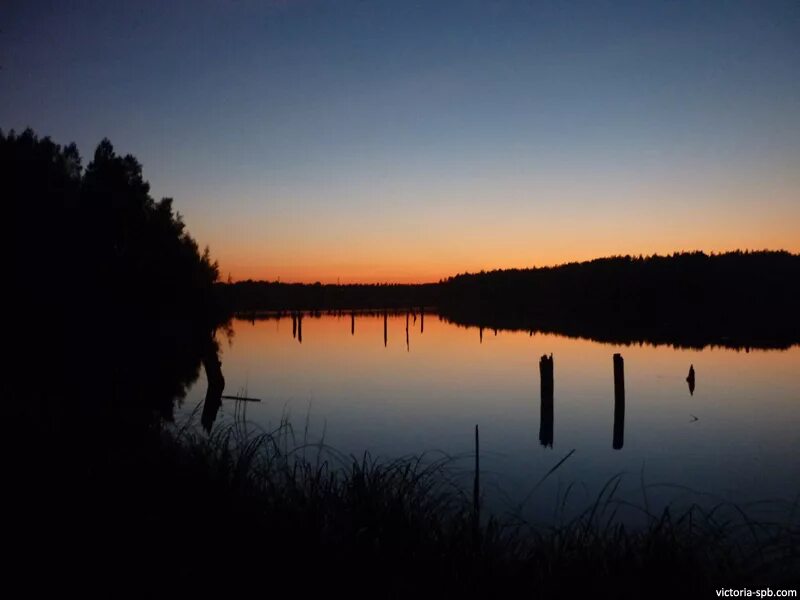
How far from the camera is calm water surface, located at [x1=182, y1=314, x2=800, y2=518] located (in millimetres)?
16141

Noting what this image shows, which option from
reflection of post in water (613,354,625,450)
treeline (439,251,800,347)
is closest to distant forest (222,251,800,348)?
treeline (439,251,800,347)

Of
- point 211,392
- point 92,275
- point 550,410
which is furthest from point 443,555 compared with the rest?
point 92,275

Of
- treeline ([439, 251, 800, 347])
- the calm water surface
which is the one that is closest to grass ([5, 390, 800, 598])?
the calm water surface

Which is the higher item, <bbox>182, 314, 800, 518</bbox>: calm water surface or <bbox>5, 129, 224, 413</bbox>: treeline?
<bbox>5, 129, 224, 413</bbox>: treeline

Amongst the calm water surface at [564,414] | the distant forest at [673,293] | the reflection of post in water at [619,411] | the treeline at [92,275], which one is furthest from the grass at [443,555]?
the distant forest at [673,293]

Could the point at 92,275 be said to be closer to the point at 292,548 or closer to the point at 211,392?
the point at 211,392

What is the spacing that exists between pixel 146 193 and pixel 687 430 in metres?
54.2

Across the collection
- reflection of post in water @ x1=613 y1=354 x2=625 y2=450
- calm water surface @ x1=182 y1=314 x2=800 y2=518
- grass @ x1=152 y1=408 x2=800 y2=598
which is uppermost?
grass @ x1=152 y1=408 x2=800 y2=598

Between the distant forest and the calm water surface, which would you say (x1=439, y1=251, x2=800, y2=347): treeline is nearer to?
the distant forest

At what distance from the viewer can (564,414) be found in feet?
84.9

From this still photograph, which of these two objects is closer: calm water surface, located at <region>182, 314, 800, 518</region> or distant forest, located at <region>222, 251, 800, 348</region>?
calm water surface, located at <region>182, 314, 800, 518</region>

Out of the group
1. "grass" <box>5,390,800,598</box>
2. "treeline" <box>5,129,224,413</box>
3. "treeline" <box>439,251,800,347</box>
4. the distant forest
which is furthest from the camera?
"treeline" <box>439,251,800,347</box>

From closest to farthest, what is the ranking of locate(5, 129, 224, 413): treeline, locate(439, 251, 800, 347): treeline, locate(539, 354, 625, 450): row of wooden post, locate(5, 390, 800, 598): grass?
locate(5, 390, 800, 598): grass → locate(539, 354, 625, 450): row of wooden post → locate(5, 129, 224, 413): treeline → locate(439, 251, 800, 347): treeline

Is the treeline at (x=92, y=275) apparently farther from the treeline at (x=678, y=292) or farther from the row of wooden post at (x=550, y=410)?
the treeline at (x=678, y=292)
